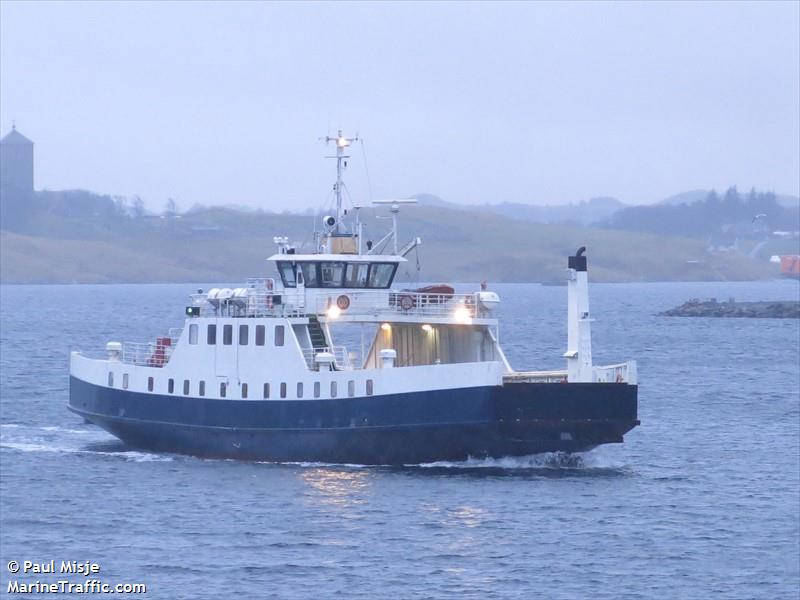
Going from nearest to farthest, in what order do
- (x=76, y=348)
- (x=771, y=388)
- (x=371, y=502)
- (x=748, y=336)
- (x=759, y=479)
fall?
(x=371, y=502) < (x=759, y=479) < (x=771, y=388) < (x=76, y=348) < (x=748, y=336)

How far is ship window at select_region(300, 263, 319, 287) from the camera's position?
1865 inches

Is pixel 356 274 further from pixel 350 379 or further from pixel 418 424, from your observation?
pixel 418 424

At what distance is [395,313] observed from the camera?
153 ft

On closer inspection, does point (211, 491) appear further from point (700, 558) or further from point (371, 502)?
point (700, 558)

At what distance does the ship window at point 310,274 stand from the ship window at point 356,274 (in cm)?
90

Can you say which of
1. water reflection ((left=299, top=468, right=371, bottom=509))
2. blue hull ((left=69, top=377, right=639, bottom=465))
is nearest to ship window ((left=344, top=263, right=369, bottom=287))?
blue hull ((left=69, top=377, right=639, bottom=465))

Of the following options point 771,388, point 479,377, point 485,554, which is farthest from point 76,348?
point 485,554

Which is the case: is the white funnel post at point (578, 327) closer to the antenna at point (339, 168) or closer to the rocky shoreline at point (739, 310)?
the antenna at point (339, 168)

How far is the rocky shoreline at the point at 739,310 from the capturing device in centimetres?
14738

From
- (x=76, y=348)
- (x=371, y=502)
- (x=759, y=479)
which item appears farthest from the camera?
(x=76, y=348)

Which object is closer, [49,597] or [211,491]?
[49,597]

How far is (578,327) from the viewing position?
4406 centimetres

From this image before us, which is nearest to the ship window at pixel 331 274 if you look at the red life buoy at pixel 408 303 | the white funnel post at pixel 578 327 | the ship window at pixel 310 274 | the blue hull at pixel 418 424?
the ship window at pixel 310 274

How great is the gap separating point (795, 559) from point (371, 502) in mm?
10403
